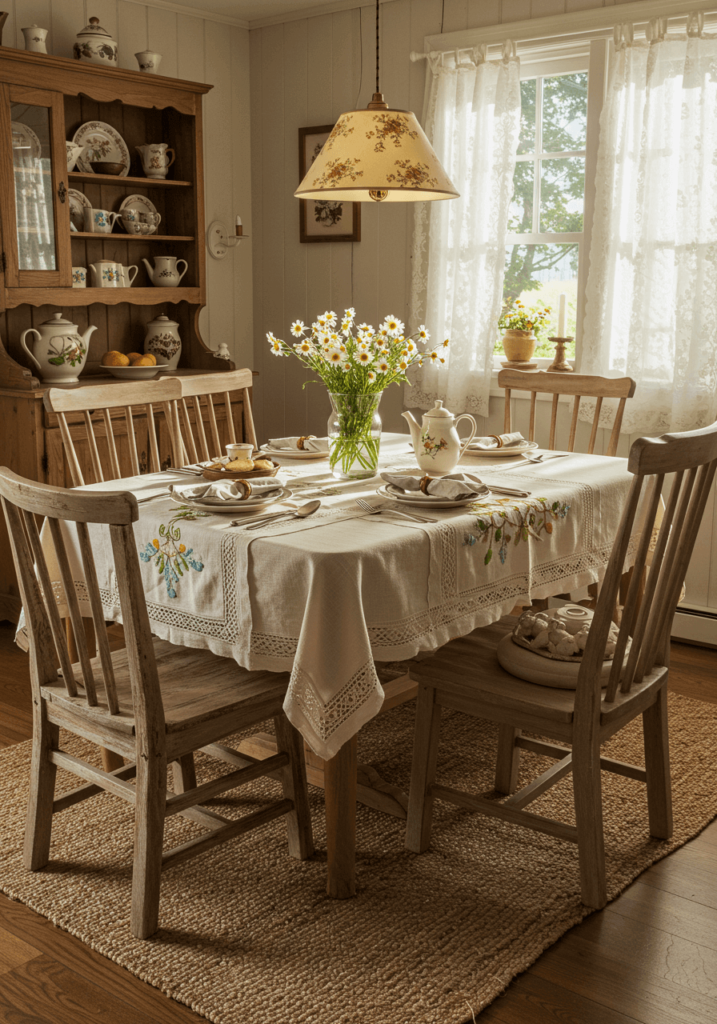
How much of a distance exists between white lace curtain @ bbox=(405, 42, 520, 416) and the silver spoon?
2025mm

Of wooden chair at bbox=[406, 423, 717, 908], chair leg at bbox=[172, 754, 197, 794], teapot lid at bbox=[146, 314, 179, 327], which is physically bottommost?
chair leg at bbox=[172, 754, 197, 794]

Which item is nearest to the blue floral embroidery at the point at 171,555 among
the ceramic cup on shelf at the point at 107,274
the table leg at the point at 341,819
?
the table leg at the point at 341,819

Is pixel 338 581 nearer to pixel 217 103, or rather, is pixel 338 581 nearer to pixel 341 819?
pixel 341 819

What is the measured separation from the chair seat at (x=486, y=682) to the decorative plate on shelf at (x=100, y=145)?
271 centimetres

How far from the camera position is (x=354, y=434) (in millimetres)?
2361

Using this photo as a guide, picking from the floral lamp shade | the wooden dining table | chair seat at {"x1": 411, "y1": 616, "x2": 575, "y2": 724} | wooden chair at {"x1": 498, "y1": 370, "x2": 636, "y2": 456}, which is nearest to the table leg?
the wooden dining table

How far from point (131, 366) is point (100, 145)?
90 cm

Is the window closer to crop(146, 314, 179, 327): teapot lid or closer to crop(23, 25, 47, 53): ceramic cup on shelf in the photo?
crop(146, 314, 179, 327): teapot lid

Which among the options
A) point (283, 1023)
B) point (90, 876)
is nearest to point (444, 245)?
point (90, 876)

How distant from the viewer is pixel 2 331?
12.3ft

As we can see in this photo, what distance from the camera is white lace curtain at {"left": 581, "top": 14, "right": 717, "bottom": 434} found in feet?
10.8

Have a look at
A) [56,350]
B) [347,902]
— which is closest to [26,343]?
[56,350]

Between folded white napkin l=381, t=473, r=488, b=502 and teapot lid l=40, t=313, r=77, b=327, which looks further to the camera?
teapot lid l=40, t=313, r=77, b=327

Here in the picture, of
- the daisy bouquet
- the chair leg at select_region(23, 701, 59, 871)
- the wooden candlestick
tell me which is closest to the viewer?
the chair leg at select_region(23, 701, 59, 871)
